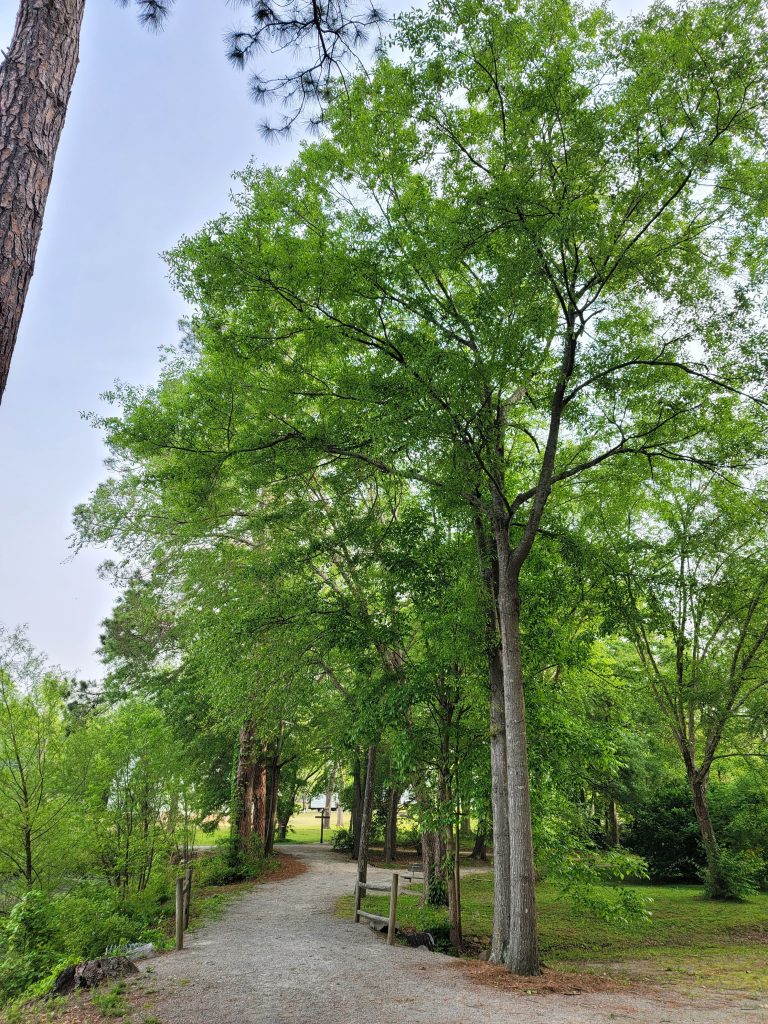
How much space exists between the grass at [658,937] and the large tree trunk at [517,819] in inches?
44.4

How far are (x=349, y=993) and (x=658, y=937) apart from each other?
7165 millimetres

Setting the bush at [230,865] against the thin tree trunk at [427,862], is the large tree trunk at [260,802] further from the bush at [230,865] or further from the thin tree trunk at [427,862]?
the thin tree trunk at [427,862]

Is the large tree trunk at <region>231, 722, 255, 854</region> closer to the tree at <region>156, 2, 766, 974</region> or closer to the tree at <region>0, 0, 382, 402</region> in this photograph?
the tree at <region>156, 2, 766, 974</region>

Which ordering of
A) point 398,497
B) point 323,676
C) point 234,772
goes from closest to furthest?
1. point 398,497
2. point 323,676
3. point 234,772

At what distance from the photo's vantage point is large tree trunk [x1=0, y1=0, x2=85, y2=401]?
3.38 metres

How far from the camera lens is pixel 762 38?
738 cm

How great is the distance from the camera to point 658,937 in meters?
11.0

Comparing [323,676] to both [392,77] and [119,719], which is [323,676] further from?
[392,77]

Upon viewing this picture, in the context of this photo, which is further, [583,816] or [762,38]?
[583,816]

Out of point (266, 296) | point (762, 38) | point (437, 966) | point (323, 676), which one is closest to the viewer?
point (762, 38)

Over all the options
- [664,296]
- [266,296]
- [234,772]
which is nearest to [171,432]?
[266,296]

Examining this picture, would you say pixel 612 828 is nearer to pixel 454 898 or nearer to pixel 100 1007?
pixel 454 898

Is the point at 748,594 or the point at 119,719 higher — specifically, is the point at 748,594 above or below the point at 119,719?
above

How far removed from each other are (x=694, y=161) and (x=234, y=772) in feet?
56.4
